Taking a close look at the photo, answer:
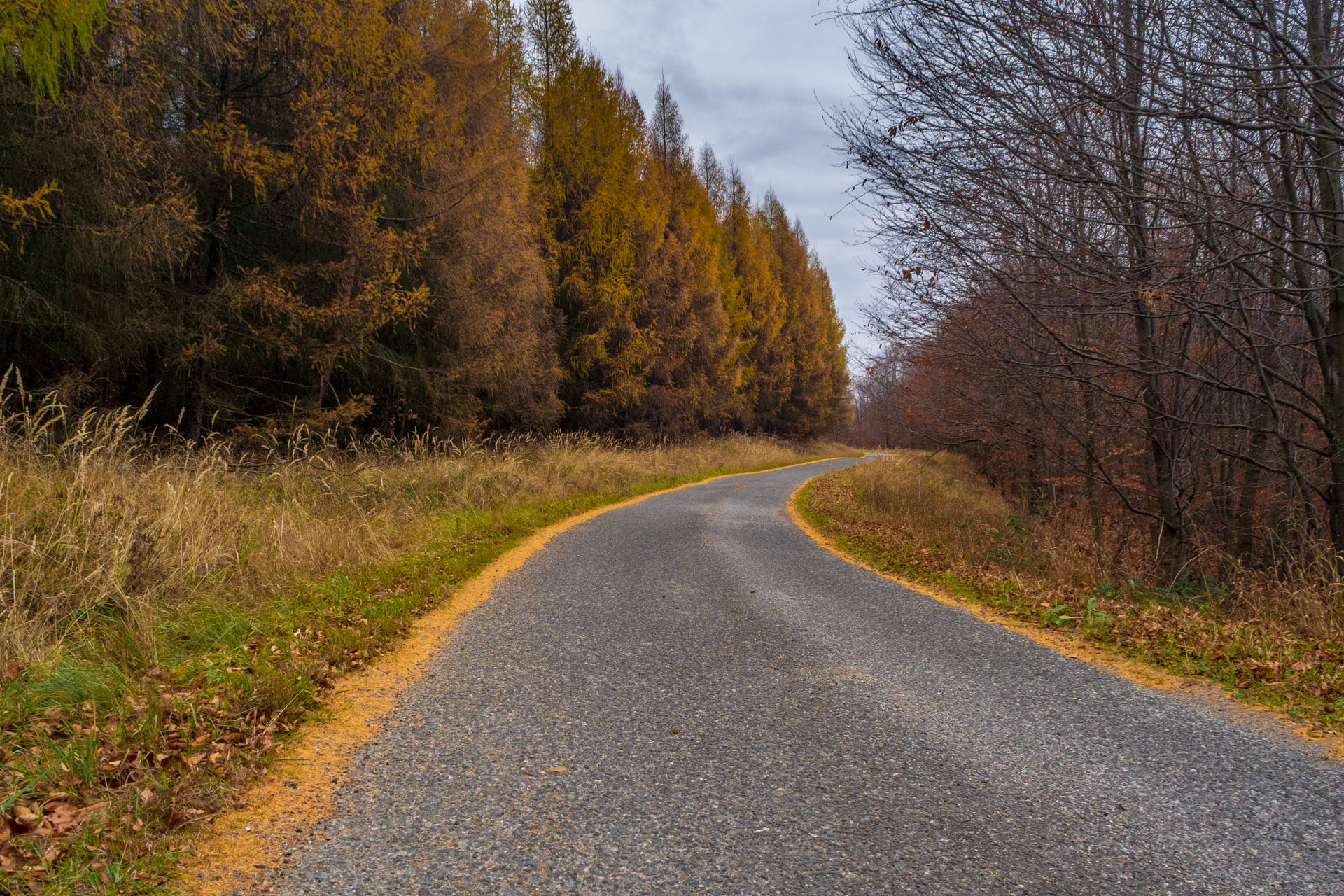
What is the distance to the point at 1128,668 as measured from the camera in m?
4.69

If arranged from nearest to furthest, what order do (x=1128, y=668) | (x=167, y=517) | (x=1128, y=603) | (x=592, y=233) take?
1. (x=1128, y=668)
2. (x=167, y=517)
3. (x=1128, y=603)
4. (x=592, y=233)

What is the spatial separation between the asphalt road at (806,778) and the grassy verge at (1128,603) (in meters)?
0.67

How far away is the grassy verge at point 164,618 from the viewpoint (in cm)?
261

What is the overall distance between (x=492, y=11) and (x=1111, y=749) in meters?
18.7

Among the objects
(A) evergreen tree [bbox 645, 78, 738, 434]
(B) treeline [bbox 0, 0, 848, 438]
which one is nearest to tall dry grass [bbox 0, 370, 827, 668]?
(B) treeline [bbox 0, 0, 848, 438]

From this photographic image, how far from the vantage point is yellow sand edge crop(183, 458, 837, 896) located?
2412 mm

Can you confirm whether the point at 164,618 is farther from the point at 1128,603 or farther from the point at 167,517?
the point at 1128,603

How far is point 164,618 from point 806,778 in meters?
4.47

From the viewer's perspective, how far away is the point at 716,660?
186 inches

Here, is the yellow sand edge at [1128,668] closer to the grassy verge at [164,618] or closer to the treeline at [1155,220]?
the treeline at [1155,220]

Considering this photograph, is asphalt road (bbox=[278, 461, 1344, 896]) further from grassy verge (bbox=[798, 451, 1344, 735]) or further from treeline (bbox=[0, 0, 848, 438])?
treeline (bbox=[0, 0, 848, 438])

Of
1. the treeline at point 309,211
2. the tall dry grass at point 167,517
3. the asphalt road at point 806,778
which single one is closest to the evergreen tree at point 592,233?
the treeline at point 309,211

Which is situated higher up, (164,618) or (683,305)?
(683,305)

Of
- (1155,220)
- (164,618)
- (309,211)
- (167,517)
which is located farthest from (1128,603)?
(309,211)
